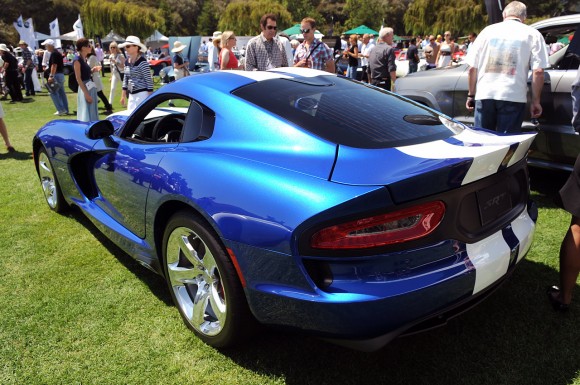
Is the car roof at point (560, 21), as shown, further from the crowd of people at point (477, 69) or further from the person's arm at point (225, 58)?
the person's arm at point (225, 58)

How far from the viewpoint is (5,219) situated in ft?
14.8

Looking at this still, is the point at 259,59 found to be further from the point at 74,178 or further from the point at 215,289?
the point at 215,289

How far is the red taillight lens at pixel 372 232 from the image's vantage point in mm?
1768

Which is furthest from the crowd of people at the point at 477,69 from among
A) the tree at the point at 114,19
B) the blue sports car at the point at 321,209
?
the tree at the point at 114,19

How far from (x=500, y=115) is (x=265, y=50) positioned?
3196mm

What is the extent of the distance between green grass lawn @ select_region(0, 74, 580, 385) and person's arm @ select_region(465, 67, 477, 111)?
175 cm

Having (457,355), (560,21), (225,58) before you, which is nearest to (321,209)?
(457,355)

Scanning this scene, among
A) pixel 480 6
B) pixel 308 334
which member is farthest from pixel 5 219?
pixel 480 6

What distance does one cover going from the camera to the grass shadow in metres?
2.15

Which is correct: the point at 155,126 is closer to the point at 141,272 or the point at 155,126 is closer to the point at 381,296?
the point at 141,272

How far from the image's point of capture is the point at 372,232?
1773mm

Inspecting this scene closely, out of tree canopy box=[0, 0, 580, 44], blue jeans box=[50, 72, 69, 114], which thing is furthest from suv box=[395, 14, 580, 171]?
tree canopy box=[0, 0, 580, 44]

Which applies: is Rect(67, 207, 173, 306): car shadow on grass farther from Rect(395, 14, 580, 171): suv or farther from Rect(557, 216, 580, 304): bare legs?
Rect(395, 14, 580, 171): suv

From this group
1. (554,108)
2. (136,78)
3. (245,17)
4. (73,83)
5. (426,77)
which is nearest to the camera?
(554,108)
